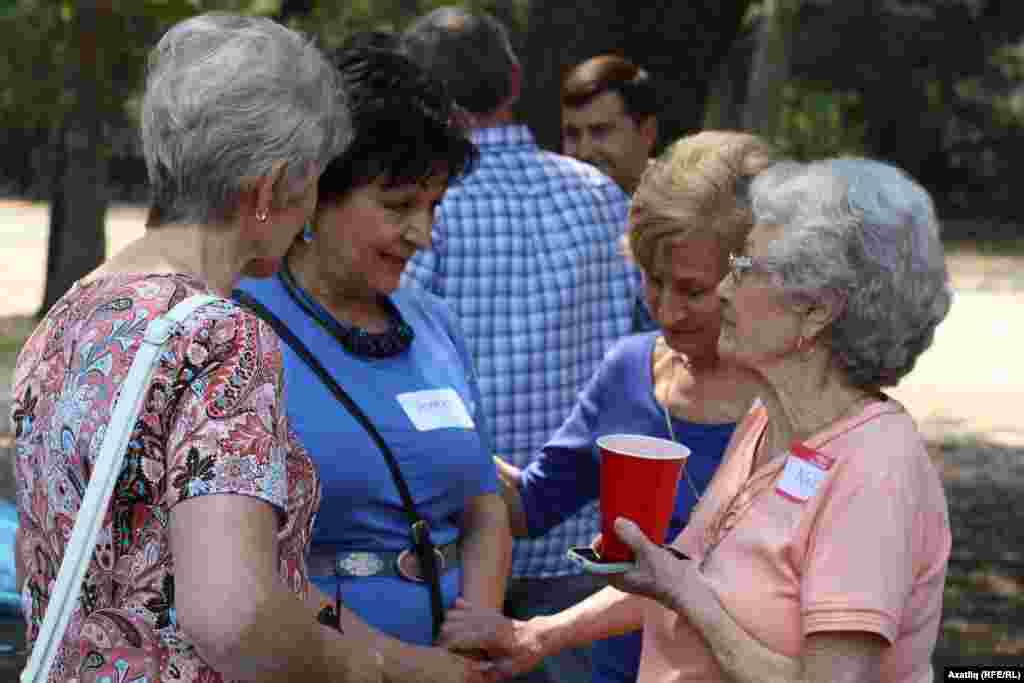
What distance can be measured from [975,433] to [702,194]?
28.8ft

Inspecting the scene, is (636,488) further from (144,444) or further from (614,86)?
(614,86)

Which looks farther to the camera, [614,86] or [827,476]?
[614,86]

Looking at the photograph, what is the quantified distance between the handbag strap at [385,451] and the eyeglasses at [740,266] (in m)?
0.69

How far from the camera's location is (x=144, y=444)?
1899 millimetres

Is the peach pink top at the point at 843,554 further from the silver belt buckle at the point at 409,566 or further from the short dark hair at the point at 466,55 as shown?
the short dark hair at the point at 466,55

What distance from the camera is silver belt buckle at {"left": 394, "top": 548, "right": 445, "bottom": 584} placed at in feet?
8.70

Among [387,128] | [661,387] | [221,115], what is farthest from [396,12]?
[221,115]

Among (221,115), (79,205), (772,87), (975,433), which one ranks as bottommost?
(975,433)

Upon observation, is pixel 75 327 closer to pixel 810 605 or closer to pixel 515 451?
pixel 810 605

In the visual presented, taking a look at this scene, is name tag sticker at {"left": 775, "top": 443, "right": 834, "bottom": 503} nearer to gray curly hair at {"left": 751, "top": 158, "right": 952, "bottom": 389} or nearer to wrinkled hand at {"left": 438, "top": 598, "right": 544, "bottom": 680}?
gray curly hair at {"left": 751, "top": 158, "right": 952, "bottom": 389}

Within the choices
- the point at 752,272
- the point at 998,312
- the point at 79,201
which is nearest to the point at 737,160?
the point at 752,272

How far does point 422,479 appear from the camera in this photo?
8.71ft

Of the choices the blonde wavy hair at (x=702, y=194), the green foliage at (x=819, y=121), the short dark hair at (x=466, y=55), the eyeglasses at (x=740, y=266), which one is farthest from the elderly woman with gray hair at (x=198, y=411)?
the green foliage at (x=819, y=121)

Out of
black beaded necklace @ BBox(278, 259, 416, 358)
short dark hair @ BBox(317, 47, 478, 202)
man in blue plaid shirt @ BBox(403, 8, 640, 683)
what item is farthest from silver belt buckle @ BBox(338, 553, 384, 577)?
man in blue plaid shirt @ BBox(403, 8, 640, 683)
